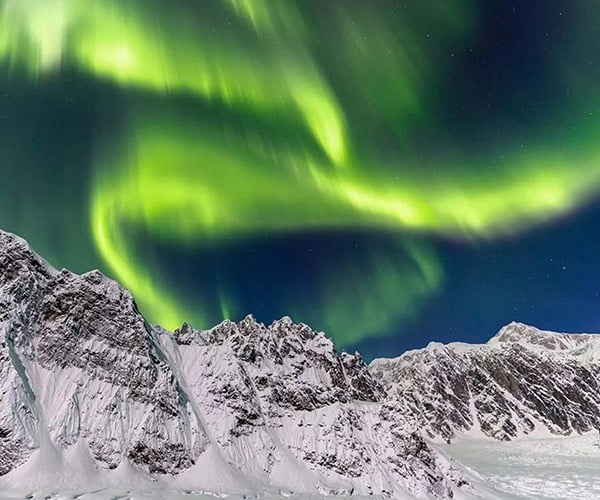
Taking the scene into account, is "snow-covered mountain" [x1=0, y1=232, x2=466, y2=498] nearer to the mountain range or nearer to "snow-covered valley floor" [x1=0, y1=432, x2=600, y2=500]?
the mountain range

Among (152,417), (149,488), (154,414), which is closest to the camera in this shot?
(149,488)

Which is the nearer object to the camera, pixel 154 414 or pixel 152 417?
pixel 152 417

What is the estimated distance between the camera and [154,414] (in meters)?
135

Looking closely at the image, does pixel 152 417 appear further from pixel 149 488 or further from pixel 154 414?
pixel 149 488

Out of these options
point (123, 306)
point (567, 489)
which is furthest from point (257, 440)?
point (567, 489)

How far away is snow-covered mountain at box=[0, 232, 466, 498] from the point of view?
120750 mm

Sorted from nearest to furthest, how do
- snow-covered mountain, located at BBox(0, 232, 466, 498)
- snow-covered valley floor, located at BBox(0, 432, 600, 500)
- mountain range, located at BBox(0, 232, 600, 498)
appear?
snow-covered valley floor, located at BBox(0, 432, 600, 500) → mountain range, located at BBox(0, 232, 600, 498) → snow-covered mountain, located at BBox(0, 232, 466, 498)

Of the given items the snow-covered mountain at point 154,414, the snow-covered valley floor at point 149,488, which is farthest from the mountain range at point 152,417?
the snow-covered valley floor at point 149,488

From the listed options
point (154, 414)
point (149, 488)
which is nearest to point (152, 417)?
point (154, 414)

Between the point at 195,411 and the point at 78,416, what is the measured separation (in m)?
34.3

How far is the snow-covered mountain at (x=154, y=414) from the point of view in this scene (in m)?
121

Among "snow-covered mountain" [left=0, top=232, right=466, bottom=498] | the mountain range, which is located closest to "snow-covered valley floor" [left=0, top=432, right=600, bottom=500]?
the mountain range

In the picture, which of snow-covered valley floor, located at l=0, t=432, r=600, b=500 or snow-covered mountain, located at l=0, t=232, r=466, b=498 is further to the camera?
snow-covered mountain, located at l=0, t=232, r=466, b=498

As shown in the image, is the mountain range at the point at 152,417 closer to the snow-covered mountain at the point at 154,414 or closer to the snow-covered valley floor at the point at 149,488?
the snow-covered mountain at the point at 154,414
